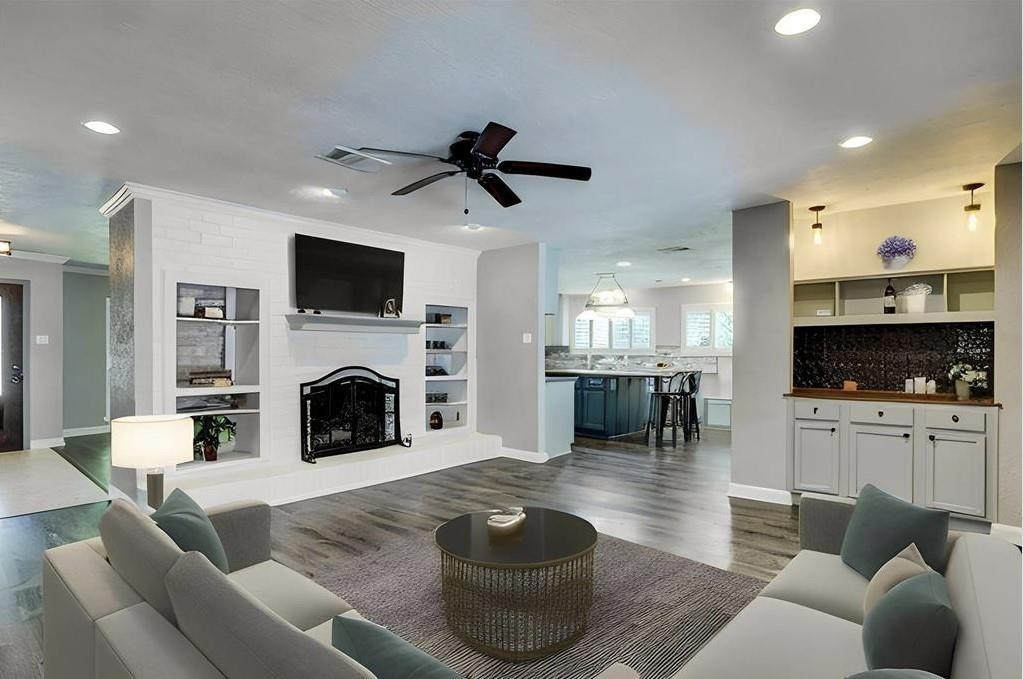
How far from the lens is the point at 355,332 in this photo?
587 cm

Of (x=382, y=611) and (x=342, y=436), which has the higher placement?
(x=342, y=436)

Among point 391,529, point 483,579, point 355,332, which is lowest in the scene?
point 391,529

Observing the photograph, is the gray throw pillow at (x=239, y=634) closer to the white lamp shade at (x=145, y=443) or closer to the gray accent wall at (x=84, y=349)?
the white lamp shade at (x=145, y=443)

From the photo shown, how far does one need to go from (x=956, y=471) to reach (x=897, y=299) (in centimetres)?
143

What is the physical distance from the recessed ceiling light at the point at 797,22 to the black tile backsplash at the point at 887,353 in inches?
138

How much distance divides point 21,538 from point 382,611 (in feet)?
9.86

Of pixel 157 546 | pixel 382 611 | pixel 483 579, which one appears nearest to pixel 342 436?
pixel 382 611

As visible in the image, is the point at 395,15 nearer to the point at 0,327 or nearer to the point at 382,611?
the point at 382,611

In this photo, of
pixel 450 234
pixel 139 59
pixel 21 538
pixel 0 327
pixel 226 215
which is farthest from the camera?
pixel 0 327

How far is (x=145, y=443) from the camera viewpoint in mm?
2494

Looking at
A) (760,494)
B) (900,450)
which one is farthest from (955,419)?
(760,494)

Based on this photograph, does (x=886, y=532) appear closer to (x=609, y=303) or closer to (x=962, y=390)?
(x=962, y=390)

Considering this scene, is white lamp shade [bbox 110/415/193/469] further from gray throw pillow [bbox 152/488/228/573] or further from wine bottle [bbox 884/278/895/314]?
wine bottle [bbox 884/278/895/314]

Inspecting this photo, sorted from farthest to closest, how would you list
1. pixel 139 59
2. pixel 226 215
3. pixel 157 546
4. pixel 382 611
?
pixel 226 215 < pixel 382 611 < pixel 139 59 < pixel 157 546
